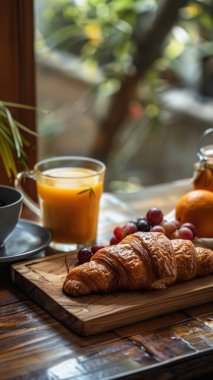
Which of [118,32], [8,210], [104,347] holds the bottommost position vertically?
[104,347]

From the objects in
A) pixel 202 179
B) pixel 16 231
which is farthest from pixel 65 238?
pixel 202 179

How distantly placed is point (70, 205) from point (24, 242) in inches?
4.6

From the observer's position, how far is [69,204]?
1.33m

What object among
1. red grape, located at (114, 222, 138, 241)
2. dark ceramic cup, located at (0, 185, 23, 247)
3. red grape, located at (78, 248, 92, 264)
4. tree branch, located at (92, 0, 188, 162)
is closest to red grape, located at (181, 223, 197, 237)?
red grape, located at (114, 222, 138, 241)

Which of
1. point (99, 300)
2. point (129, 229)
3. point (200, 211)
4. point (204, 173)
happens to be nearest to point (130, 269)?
point (99, 300)

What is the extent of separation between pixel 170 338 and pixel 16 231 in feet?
1.48

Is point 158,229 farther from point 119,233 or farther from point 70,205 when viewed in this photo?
point 70,205

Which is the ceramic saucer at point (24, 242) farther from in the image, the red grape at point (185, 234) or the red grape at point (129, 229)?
the red grape at point (185, 234)

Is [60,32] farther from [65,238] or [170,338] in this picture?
[170,338]

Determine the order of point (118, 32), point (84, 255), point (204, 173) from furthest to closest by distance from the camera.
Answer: point (118, 32)
point (204, 173)
point (84, 255)

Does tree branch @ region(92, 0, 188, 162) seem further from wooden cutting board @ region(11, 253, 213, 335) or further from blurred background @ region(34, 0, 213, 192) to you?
wooden cutting board @ region(11, 253, 213, 335)

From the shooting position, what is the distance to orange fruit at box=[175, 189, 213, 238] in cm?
131

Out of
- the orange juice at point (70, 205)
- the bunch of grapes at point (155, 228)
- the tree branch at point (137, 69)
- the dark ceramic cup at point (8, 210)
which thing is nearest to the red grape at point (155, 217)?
the bunch of grapes at point (155, 228)

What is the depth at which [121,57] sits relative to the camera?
2.71 meters
